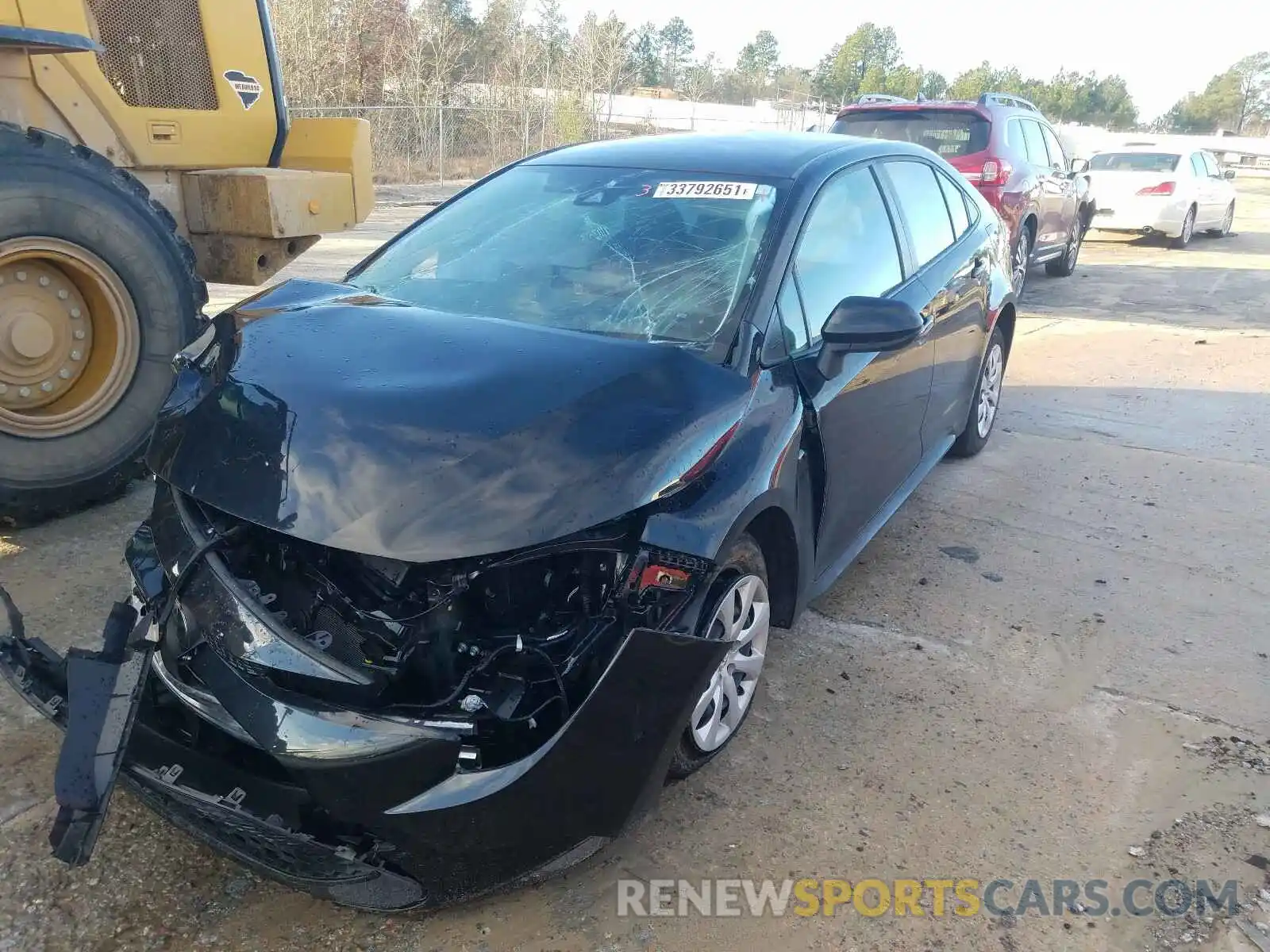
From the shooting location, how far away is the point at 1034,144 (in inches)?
418

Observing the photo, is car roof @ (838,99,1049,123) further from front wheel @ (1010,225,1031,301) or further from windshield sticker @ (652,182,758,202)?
windshield sticker @ (652,182,758,202)

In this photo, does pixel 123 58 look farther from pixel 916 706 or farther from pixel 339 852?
pixel 916 706

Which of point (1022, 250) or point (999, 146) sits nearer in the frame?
point (999, 146)

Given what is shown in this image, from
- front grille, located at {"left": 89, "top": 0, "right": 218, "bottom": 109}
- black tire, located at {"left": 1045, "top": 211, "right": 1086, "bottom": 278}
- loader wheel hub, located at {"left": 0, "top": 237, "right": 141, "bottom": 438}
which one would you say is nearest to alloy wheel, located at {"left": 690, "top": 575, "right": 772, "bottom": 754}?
loader wheel hub, located at {"left": 0, "top": 237, "right": 141, "bottom": 438}

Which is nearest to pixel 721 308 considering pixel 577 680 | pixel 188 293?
pixel 577 680

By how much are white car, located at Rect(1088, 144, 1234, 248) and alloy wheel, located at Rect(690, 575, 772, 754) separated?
1347cm

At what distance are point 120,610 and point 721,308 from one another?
180 centimetres

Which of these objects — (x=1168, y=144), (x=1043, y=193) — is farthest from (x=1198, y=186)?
(x=1043, y=193)

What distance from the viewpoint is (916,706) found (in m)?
3.33

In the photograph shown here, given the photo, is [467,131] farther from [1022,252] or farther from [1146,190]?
[1022,252]

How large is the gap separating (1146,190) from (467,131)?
15118mm

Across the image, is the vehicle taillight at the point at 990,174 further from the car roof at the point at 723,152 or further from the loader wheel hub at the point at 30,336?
the loader wheel hub at the point at 30,336

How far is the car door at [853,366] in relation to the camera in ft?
10.3

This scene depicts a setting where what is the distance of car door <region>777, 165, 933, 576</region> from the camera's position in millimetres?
3154
